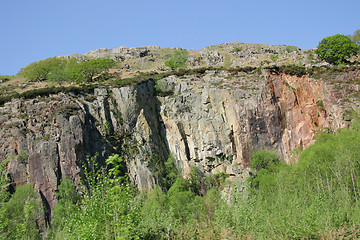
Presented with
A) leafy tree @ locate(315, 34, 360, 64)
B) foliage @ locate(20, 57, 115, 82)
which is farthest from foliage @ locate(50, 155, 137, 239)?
leafy tree @ locate(315, 34, 360, 64)

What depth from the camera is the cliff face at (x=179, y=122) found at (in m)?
44.4

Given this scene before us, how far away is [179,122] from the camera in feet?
174

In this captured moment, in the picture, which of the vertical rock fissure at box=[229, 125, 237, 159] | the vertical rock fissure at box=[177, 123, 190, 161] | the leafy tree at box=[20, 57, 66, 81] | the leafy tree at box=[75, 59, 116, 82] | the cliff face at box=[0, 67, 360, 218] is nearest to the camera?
the cliff face at box=[0, 67, 360, 218]

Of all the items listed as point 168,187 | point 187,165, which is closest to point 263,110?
point 187,165

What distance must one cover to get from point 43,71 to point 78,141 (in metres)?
57.7

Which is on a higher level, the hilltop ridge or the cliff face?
the hilltop ridge

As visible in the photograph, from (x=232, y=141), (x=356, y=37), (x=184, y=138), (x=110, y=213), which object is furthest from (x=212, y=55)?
(x=110, y=213)

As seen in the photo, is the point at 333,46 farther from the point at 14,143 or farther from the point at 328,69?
the point at 14,143

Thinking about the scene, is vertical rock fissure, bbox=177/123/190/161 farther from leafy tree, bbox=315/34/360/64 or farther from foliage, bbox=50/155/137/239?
foliage, bbox=50/155/137/239

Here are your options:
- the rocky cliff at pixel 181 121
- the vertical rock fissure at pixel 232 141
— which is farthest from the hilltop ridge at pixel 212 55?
the vertical rock fissure at pixel 232 141

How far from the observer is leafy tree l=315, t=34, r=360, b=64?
70188 mm

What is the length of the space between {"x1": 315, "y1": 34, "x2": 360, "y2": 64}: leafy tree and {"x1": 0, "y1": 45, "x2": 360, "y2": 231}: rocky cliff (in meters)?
15.8

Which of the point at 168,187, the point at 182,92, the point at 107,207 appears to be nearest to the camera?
the point at 107,207

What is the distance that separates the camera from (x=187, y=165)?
50969 mm
